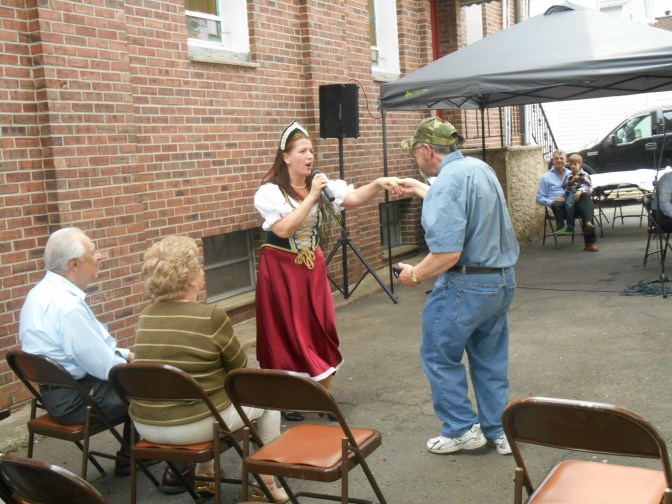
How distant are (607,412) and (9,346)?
4.08 metres

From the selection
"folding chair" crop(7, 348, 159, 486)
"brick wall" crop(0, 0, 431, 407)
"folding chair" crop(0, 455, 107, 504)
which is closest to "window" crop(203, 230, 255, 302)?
"brick wall" crop(0, 0, 431, 407)

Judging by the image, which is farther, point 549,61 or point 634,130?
point 634,130

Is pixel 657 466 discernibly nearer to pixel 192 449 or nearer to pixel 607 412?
pixel 607 412

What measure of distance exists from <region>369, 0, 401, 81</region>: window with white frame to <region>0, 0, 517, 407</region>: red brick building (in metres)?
0.95

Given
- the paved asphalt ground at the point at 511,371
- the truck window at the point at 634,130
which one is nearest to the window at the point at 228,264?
the paved asphalt ground at the point at 511,371

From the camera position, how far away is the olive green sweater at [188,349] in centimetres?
359

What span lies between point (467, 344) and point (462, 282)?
464mm

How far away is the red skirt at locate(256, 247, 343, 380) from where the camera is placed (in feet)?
15.5

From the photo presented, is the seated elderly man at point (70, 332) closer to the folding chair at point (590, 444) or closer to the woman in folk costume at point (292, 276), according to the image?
the woman in folk costume at point (292, 276)

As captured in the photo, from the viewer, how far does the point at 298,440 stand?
3520 millimetres

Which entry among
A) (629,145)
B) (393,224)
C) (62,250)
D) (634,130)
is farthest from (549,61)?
(634,130)

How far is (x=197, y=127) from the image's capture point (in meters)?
7.14

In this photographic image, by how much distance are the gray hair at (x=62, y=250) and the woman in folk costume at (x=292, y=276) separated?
42.6 inches

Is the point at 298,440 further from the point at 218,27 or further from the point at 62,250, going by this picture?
the point at 218,27
